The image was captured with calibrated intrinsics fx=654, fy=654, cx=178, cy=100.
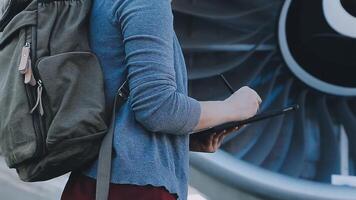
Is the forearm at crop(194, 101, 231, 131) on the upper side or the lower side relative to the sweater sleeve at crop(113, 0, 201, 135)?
lower

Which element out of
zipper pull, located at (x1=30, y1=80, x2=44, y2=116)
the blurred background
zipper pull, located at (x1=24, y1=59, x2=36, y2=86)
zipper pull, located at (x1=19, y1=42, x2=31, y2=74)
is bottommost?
the blurred background

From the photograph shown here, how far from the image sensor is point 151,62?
41.4 inches

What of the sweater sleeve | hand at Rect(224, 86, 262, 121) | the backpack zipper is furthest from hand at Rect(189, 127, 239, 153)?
the backpack zipper

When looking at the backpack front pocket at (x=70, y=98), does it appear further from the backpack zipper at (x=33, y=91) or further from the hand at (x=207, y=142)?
the hand at (x=207, y=142)

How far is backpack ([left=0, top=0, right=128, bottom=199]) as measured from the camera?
3.54 ft

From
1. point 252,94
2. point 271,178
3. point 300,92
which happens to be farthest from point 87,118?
point 300,92

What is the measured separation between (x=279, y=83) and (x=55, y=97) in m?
1.89

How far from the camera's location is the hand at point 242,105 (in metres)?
1.17

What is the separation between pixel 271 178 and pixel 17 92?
5.66 feet

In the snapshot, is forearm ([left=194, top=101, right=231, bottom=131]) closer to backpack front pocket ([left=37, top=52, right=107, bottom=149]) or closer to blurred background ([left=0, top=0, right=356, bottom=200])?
backpack front pocket ([left=37, top=52, right=107, bottom=149])

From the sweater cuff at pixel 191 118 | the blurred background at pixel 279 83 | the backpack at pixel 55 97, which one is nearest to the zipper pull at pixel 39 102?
the backpack at pixel 55 97

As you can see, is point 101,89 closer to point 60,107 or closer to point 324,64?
point 60,107

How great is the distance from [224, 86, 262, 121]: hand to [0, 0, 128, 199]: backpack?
7.7 inches

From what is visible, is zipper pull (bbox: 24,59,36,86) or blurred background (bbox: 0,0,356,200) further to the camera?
blurred background (bbox: 0,0,356,200)
